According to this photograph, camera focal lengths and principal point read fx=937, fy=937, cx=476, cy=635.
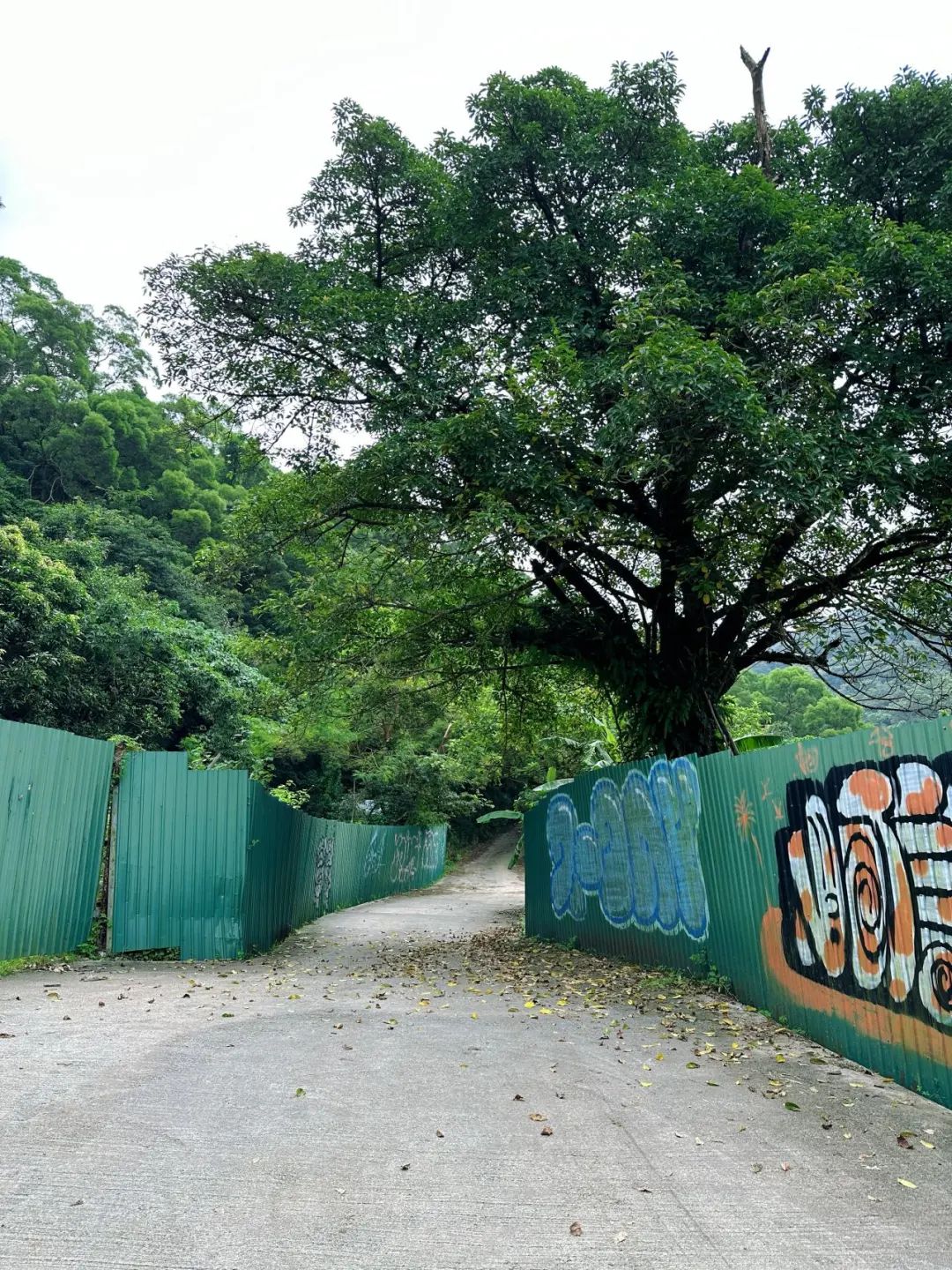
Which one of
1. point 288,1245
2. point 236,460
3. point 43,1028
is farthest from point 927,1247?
point 236,460

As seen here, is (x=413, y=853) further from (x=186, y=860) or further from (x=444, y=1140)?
(x=444, y=1140)

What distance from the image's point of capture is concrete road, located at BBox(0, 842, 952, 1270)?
3.18 m

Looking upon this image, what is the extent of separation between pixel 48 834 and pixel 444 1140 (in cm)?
574

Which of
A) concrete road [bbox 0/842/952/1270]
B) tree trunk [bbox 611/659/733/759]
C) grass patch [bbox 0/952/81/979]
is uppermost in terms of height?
tree trunk [bbox 611/659/733/759]

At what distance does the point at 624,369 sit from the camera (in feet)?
26.8

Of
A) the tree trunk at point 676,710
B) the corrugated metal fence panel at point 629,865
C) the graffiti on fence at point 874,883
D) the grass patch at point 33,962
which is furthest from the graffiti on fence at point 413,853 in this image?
the graffiti on fence at point 874,883

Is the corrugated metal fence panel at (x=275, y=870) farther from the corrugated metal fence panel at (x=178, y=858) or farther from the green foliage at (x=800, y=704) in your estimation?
the green foliage at (x=800, y=704)

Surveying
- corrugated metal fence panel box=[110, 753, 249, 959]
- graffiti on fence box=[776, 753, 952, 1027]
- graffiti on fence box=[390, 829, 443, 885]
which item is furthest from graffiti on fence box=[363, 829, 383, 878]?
graffiti on fence box=[776, 753, 952, 1027]

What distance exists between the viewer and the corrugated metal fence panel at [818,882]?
4828 mm

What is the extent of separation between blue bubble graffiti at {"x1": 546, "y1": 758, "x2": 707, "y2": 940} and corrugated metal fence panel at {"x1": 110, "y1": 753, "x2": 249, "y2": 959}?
405cm

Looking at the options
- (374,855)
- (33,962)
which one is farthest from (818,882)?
(374,855)

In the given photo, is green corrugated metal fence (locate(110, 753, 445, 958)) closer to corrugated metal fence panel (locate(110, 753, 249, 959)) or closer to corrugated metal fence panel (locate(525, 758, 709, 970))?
corrugated metal fence panel (locate(110, 753, 249, 959))

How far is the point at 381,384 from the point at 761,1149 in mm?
8861

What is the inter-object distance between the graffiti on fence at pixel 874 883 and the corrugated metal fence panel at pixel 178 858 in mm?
5893
